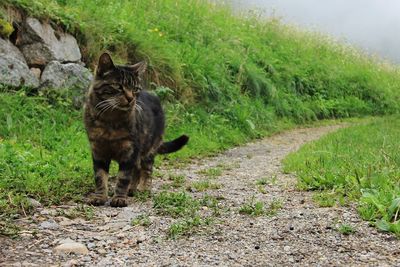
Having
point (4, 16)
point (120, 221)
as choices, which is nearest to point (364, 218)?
point (120, 221)

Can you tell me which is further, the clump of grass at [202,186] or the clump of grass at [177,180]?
the clump of grass at [177,180]

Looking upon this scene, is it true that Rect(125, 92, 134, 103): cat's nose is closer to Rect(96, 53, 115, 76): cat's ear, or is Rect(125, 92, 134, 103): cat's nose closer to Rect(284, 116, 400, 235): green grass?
Rect(96, 53, 115, 76): cat's ear

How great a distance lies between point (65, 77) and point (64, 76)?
19mm

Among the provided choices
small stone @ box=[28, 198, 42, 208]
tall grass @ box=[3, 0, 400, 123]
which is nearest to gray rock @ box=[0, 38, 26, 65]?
tall grass @ box=[3, 0, 400, 123]

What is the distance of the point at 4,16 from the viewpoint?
23.3 ft

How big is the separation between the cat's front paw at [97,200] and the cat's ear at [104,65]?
1018 millimetres

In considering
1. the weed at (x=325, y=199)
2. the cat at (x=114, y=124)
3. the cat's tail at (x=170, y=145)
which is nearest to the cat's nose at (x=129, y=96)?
the cat at (x=114, y=124)

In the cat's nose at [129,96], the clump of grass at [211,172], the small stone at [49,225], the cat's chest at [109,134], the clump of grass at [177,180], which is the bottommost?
the clump of grass at [211,172]

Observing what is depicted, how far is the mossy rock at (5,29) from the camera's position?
696 centimetres

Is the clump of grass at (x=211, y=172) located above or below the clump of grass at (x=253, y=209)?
below

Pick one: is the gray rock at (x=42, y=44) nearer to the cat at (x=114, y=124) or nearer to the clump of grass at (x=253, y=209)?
the cat at (x=114, y=124)

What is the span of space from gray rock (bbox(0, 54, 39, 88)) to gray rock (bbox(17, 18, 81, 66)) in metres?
0.31

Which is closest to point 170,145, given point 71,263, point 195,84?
point 71,263

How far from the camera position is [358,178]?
4.41m
